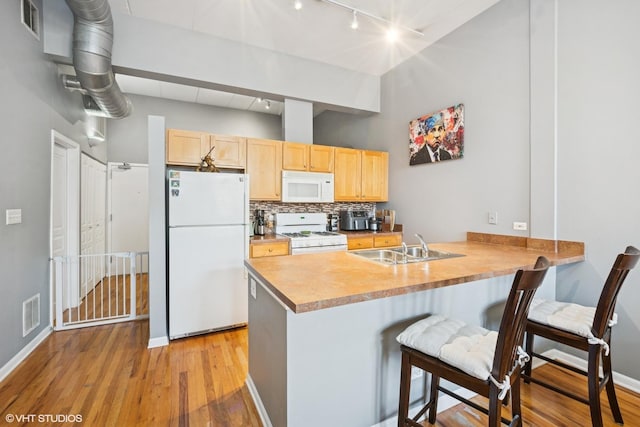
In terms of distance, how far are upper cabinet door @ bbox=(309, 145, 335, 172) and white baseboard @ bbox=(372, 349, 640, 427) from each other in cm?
285

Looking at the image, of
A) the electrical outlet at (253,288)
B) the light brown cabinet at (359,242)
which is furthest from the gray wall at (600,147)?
the electrical outlet at (253,288)

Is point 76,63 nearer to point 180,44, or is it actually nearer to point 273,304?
point 180,44

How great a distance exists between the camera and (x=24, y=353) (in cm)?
239

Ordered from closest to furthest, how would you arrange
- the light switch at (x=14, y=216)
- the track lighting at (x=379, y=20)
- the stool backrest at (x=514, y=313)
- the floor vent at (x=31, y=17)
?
the stool backrest at (x=514, y=313), the light switch at (x=14, y=216), the floor vent at (x=31, y=17), the track lighting at (x=379, y=20)

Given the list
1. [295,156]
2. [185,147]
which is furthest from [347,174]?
[185,147]

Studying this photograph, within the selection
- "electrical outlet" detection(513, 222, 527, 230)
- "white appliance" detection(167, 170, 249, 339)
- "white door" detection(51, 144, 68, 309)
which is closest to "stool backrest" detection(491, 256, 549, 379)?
"electrical outlet" detection(513, 222, 527, 230)

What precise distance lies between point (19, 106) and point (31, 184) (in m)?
0.65

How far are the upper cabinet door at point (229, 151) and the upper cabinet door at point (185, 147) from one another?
0.36 feet

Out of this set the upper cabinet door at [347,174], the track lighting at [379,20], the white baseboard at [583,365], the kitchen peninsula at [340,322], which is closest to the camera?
the kitchen peninsula at [340,322]

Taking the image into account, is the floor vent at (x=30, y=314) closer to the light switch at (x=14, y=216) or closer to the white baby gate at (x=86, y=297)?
the white baby gate at (x=86, y=297)

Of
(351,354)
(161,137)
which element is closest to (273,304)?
(351,354)

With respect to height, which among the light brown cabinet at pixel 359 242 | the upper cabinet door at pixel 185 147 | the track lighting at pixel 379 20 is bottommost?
the light brown cabinet at pixel 359 242

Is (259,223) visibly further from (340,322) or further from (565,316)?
(565,316)

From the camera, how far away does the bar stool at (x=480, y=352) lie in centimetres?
111
